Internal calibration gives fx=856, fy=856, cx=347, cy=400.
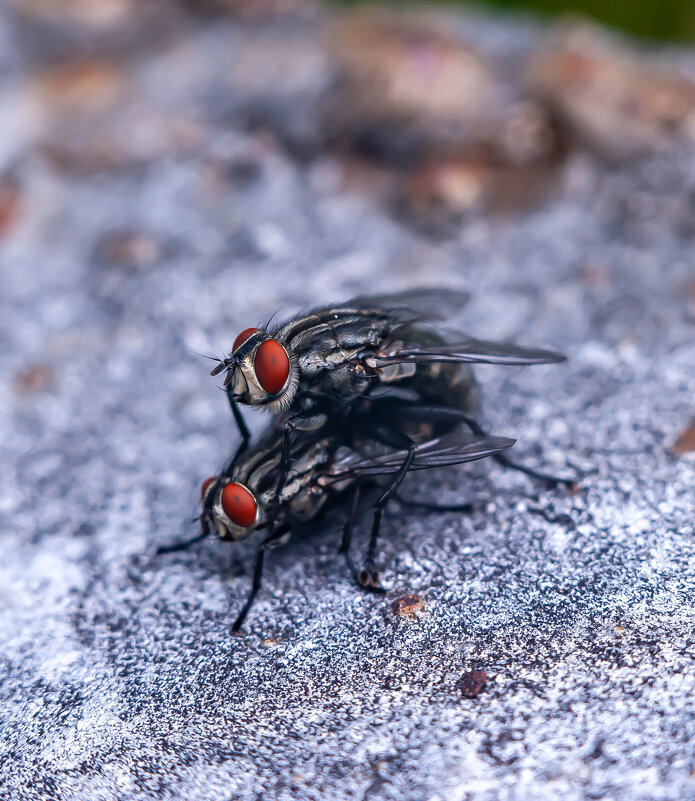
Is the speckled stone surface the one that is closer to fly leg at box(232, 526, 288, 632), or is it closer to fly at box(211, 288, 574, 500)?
fly leg at box(232, 526, 288, 632)

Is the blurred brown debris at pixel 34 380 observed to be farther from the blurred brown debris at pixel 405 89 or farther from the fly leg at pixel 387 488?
the blurred brown debris at pixel 405 89

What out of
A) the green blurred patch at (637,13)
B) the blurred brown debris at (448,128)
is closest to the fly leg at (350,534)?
the blurred brown debris at (448,128)

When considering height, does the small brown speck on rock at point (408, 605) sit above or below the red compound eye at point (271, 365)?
below

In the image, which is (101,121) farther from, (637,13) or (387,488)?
(637,13)

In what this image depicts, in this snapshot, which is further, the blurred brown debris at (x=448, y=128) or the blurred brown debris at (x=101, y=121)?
the blurred brown debris at (x=101, y=121)

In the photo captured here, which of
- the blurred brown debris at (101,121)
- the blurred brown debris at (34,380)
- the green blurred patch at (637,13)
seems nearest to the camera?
the blurred brown debris at (34,380)

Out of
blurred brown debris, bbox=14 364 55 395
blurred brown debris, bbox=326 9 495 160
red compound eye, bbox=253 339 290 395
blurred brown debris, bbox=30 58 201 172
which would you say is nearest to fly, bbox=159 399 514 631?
red compound eye, bbox=253 339 290 395
